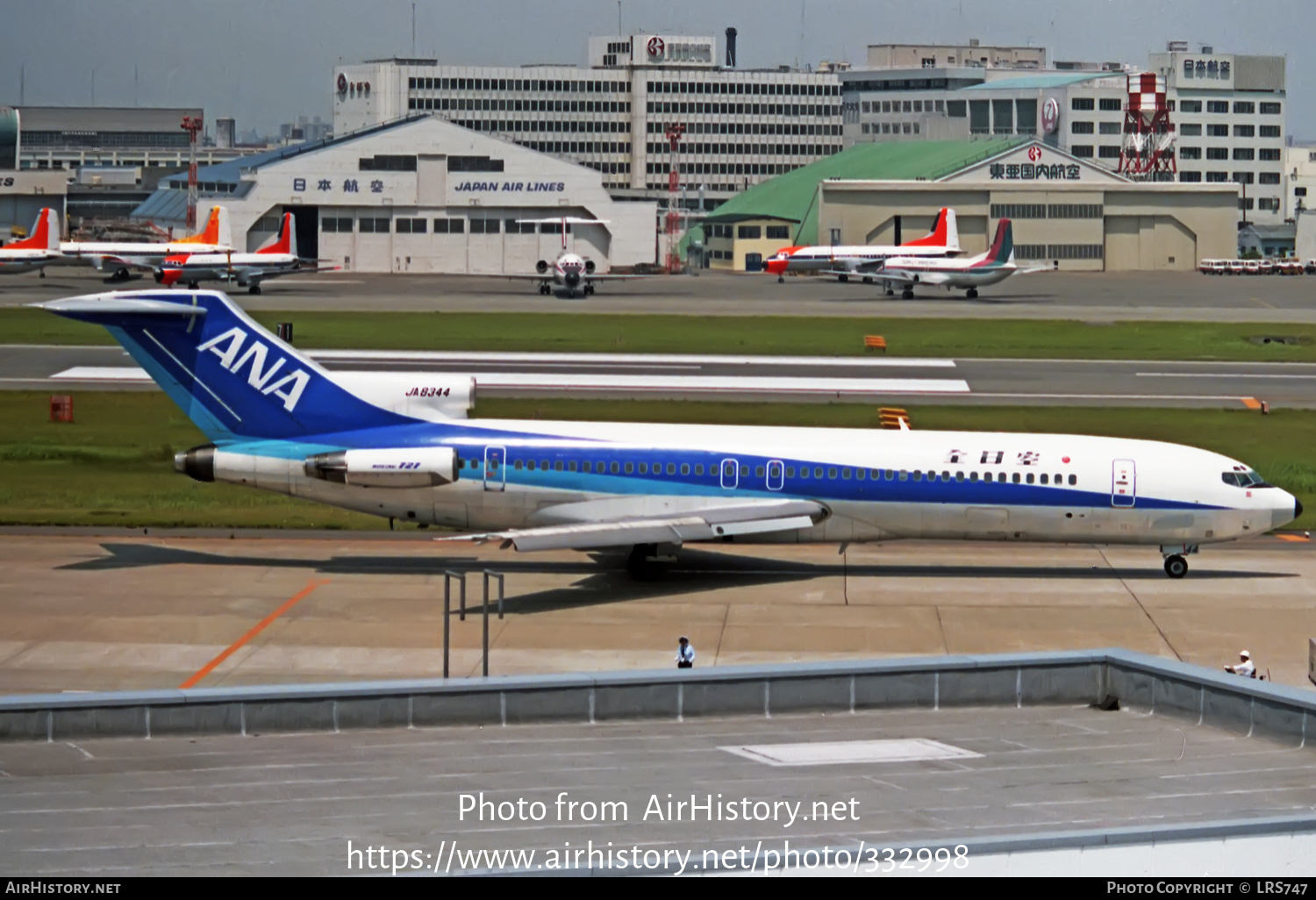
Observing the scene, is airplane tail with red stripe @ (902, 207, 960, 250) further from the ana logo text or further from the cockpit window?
the ana logo text

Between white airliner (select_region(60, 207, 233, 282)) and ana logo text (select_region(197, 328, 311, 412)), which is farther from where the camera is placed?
white airliner (select_region(60, 207, 233, 282))

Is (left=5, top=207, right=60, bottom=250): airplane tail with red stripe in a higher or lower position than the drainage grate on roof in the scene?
higher

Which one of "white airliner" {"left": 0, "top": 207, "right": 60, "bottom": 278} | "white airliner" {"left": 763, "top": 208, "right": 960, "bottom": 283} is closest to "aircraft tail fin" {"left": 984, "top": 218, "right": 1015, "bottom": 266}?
"white airliner" {"left": 763, "top": 208, "right": 960, "bottom": 283}

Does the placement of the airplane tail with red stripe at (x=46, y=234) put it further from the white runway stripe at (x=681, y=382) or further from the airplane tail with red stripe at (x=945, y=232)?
the airplane tail with red stripe at (x=945, y=232)

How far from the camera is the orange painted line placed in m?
30.8

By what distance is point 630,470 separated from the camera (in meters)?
39.2

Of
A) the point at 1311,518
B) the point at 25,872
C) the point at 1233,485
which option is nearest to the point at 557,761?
the point at 25,872

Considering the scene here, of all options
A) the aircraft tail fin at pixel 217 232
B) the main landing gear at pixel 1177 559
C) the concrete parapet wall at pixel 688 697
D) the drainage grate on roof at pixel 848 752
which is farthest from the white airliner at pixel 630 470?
the aircraft tail fin at pixel 217 232

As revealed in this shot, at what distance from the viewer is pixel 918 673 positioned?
20453 millimetres

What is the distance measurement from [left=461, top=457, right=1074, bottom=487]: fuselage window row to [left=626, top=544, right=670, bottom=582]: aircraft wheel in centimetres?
179

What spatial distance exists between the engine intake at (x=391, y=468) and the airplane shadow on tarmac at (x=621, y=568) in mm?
2482

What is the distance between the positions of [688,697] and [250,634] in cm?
1667

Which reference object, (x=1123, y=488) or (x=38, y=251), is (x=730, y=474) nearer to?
(x=1123, y=488)

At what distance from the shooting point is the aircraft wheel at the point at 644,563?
39.0m
